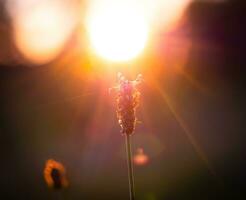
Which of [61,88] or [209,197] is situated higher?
Answer: [61,88]

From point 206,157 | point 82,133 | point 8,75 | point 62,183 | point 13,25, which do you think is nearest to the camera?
point 62,183

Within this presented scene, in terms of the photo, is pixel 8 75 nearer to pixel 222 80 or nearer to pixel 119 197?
pixel 222 80

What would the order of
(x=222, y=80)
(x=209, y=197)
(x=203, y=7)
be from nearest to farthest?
(x=209, y=197)
(x=222, y=80)
(x=203, y=7)

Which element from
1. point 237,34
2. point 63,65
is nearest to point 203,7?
point 237,34

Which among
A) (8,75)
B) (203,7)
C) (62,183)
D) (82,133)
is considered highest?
(203,7)

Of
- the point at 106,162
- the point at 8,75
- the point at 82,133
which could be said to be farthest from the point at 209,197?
the point at 8,75

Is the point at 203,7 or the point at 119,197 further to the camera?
the point at 203,7
